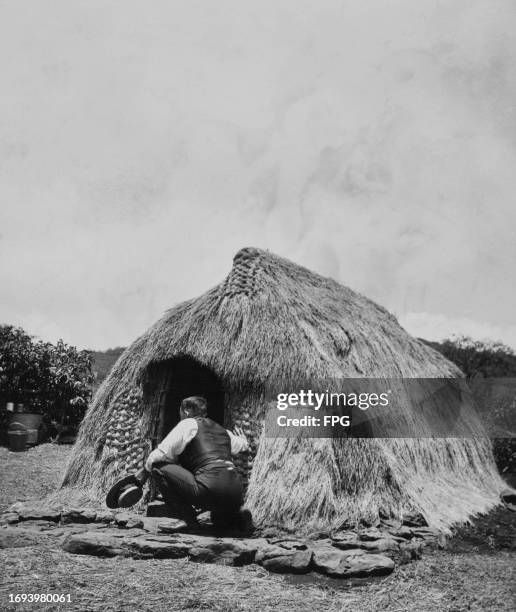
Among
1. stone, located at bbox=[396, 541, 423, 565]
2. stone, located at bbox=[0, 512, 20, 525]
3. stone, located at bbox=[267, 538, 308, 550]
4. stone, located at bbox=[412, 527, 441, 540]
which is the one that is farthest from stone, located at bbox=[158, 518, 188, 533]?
stone, located at bbox=[412, 527, 441, 540]

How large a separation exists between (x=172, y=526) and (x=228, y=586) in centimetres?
146

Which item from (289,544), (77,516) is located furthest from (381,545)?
(77,516)

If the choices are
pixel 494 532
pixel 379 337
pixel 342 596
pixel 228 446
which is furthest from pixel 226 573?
pixel 379 337

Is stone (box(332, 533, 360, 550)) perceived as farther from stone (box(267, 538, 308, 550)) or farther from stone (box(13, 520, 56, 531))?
stone (box(13, 520, 56, 531))

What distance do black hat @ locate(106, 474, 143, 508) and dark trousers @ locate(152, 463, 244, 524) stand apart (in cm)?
48

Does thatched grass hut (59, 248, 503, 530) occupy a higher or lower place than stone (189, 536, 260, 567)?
higher

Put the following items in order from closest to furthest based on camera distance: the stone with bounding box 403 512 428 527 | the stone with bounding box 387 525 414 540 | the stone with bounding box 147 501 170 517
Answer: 1. the stone with bounding box 387 525 414 540
2. the stone with bounding box 403 512 428 527
3. the stone with bounding box 147 501 170 517

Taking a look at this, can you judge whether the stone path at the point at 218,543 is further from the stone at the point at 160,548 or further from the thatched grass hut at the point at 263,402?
the thatched grass hut at the point at 263,402

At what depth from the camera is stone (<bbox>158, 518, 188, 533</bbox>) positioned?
5551 mm

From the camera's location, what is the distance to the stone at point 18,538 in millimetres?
4934

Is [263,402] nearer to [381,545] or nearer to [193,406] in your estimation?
[193,406]

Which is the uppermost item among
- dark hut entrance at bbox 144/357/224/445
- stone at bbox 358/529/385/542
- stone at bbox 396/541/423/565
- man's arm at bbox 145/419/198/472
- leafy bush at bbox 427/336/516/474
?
leafy bush at bbox 427/336/516/474

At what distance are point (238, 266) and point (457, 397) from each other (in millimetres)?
5550

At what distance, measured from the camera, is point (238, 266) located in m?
8.67
